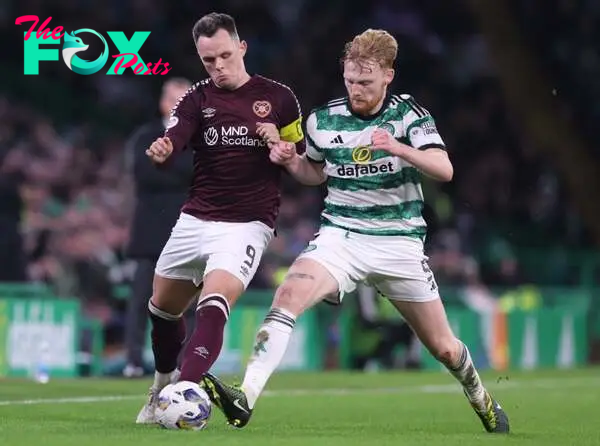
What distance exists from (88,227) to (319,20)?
7.02 m

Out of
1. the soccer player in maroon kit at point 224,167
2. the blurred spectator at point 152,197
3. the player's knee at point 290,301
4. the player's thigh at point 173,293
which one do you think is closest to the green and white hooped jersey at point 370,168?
the soccer player in maroon kit at point 224,167

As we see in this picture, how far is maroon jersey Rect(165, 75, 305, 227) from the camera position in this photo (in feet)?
26.4

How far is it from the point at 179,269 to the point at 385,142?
1.41 m

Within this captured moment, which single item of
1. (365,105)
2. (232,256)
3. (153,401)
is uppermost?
(365,105)

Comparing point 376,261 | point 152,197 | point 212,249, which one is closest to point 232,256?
point 212,249

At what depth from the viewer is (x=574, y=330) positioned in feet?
58.7

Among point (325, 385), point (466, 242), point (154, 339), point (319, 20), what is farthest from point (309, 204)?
point (154, 339)

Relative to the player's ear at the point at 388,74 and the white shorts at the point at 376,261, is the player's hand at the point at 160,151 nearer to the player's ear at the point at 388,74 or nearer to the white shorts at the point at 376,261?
the white shorts at the point at 376,261

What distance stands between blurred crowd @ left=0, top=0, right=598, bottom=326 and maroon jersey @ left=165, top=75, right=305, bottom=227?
7801mm

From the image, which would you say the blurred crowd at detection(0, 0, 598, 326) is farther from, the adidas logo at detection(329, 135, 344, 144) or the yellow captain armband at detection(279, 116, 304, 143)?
the adidas logo at detection(329, 135, 344, 144)

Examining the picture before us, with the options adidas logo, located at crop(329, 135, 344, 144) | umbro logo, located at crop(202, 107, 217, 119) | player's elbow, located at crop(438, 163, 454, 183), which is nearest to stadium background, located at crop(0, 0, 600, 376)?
umbro logo, located at crop(202, 107, 217, 119)

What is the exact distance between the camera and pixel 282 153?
777cm

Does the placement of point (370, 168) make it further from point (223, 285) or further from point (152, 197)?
point (152, 197)

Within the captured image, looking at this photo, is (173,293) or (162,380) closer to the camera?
(173,293)
